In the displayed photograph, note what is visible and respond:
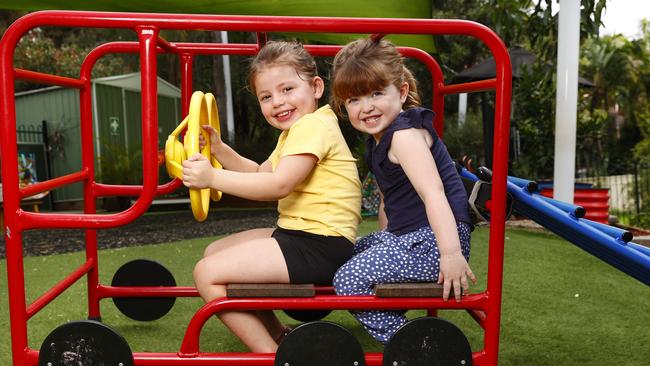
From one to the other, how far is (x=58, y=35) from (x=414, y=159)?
22.9 metres

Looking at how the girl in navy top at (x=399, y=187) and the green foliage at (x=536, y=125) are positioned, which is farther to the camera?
the green foliage at (x=536, y=125)

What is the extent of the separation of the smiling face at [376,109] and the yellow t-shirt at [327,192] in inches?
4.1

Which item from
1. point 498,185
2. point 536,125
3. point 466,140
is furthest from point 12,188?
point 466,140

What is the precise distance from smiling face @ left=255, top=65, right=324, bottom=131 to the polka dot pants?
21.3 inches

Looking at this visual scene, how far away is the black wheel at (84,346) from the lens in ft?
5.97

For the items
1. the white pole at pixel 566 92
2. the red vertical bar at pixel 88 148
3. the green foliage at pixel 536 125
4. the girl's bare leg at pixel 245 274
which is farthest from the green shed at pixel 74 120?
the girl's bare leg at pixel 245 274

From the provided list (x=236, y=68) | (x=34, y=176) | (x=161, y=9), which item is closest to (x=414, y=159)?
(x=161, y=9)

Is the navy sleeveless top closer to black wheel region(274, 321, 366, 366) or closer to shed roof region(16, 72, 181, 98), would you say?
black wheel region(274, 321, 366, 366)

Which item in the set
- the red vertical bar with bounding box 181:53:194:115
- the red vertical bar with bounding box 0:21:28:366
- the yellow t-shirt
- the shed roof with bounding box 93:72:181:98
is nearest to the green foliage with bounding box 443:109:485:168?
the shed roof with bounding box 93:72:181:98

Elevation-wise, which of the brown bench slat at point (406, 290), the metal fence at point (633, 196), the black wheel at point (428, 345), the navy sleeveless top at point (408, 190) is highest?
the navy sleeveless top at point (408, 190)

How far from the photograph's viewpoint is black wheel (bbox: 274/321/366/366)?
1.83 meters

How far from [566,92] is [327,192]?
10.8 ft

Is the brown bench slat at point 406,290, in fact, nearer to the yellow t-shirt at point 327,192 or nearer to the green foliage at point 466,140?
the yellow t-shirt at point 327,192

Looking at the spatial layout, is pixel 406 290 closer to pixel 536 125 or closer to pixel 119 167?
pixel 536 125
